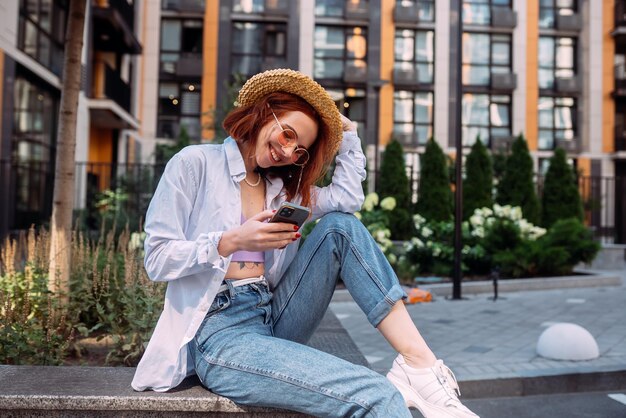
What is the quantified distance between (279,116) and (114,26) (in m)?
18.5

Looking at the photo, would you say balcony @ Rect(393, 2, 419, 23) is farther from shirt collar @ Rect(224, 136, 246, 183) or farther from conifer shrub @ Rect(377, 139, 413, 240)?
shirt collar @ Rect(224, 136, 246, 183)

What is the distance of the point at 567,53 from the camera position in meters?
28.6

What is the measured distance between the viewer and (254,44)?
2725cm

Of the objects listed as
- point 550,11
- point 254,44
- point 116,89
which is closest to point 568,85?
point 550,11

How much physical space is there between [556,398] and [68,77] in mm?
4288

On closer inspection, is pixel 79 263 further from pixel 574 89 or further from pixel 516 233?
pixel 574 89

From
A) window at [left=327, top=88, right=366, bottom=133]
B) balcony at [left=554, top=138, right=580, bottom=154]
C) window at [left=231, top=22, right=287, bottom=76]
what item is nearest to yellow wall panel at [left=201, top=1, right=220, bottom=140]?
window at [left=231, top=22, right=287, bottom=76]

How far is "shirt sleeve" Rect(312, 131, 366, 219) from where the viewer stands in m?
2.67

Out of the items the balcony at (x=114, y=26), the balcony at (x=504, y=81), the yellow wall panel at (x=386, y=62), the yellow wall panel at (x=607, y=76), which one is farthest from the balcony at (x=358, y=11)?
the yellow wall panel at (x=607, y=76)

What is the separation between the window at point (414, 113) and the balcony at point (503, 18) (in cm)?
464

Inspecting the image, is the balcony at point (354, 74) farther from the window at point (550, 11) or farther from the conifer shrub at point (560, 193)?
the conifer shrub at point (560, 193)

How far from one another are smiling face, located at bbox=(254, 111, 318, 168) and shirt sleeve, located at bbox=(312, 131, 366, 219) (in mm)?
347

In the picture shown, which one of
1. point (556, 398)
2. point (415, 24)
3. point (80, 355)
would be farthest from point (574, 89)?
point (80, 355)

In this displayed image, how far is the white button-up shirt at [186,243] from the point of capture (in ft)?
6.79
